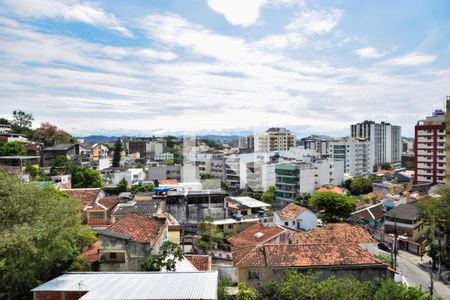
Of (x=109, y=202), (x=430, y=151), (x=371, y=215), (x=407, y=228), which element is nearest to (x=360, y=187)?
(x=430, y=151)

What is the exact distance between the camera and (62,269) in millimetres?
15172

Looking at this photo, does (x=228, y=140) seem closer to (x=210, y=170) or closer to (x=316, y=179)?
(x=210, y=170)

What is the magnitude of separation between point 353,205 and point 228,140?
10572 centimetres

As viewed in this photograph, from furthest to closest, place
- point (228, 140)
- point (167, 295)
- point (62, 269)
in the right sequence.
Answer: point (228, 140)
point (62, 269)
point (167, 295)

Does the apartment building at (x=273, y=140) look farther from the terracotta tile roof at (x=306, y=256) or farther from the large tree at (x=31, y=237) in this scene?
the large tree at (x=31, y=237)

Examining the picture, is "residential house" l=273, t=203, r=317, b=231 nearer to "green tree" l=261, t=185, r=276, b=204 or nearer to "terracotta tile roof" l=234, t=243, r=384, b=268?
"green tree" l=261, t=185, r=276, b=204

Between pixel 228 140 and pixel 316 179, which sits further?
pixel 228 140

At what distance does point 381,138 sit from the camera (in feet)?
331

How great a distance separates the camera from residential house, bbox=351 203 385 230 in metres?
41.4

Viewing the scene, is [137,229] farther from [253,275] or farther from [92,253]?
[253,275]

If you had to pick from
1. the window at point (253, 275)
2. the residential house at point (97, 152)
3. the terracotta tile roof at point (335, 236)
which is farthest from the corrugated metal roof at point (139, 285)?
the residential house at point (97, 152)

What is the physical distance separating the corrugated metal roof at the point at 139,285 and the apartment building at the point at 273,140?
8727 centimetres

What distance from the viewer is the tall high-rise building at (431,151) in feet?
196

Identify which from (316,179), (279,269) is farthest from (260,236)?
(316,179)
